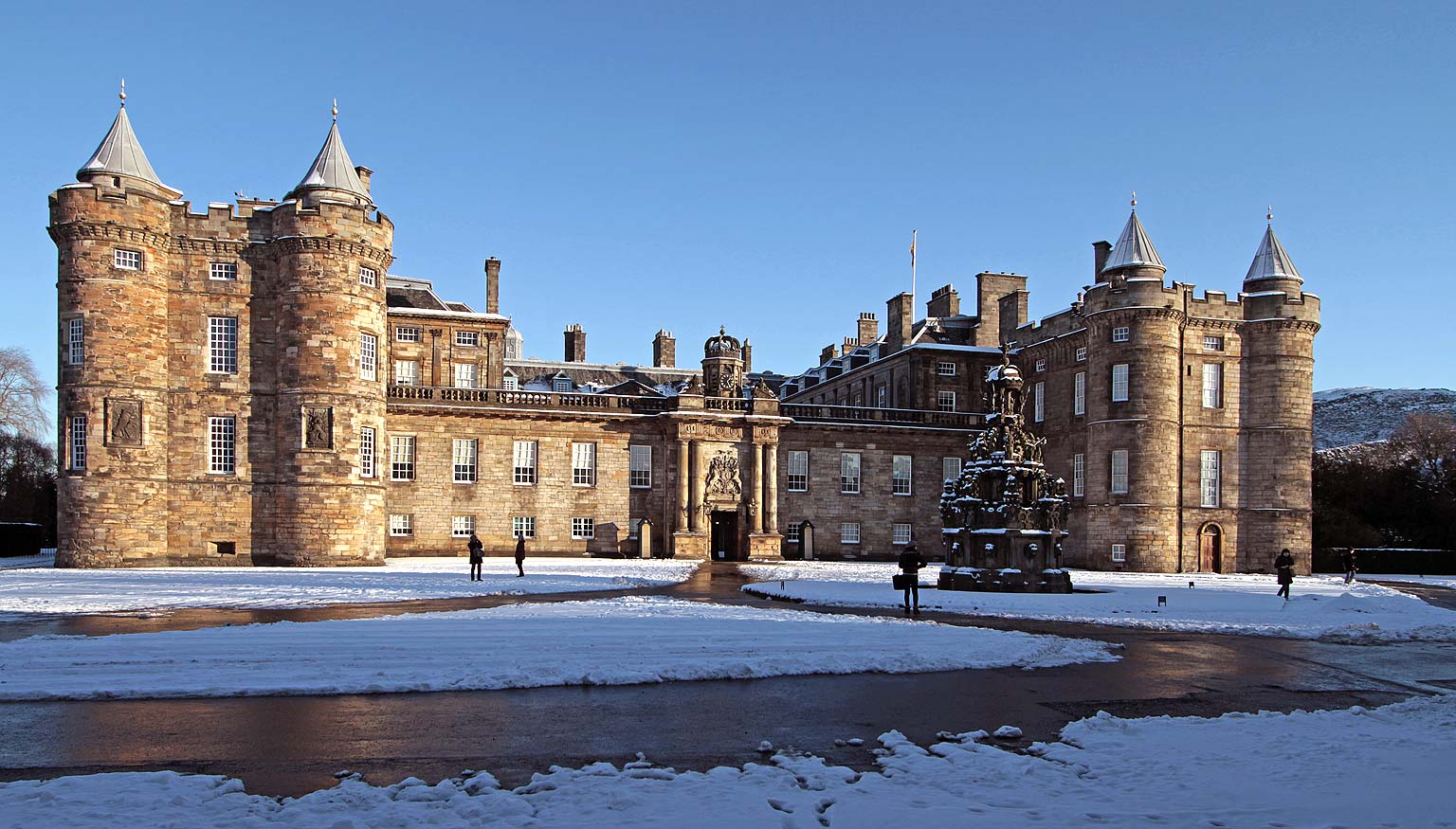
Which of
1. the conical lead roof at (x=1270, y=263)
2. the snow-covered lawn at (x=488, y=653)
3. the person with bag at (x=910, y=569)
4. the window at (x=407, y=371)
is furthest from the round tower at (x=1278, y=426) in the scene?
the window at (x=407, y=371)

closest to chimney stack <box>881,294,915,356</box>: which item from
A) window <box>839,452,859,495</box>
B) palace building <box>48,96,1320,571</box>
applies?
palace building <box>48,96,1320,571</box>

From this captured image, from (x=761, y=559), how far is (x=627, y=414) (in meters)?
8.74

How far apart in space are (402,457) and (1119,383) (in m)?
30.1

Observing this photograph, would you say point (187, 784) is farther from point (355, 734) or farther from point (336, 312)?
point (336, 312)

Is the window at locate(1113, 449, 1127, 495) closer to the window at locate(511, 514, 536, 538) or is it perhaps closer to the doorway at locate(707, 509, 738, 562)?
the doorway at locate(707, 509, 738, 562)

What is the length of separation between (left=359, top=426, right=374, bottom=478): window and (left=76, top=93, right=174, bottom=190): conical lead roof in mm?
11381

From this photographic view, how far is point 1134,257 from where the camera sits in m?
44.9

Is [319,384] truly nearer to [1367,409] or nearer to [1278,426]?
[1278,426]

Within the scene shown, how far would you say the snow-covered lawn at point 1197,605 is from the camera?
21188 mm

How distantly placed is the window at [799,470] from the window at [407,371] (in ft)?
58.3

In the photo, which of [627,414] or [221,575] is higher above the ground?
[627,414]

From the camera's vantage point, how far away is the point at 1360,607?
83.8ft

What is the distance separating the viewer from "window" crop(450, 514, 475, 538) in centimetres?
4550

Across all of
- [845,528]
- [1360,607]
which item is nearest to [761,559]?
[845,528]
